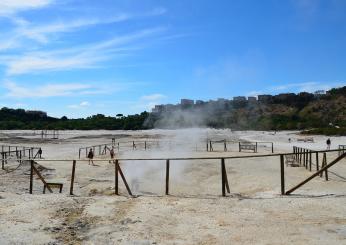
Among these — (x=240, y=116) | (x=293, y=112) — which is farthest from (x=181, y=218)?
(x=293, y=112)

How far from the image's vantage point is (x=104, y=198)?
42.4ft

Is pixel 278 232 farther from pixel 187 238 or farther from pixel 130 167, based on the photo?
pixel 130 167

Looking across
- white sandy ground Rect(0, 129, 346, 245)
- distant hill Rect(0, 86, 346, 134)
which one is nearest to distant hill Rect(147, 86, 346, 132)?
distant hill Rect(0, 86, 346, 134)

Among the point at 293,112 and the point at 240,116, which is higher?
the point at 293,112

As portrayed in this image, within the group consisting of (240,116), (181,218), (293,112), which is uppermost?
(293,112)

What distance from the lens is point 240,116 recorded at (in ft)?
210

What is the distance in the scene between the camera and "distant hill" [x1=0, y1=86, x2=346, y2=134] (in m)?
38.3

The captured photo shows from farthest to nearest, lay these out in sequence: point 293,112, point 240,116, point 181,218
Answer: point 293,112 → point 240,116 → point 181,218

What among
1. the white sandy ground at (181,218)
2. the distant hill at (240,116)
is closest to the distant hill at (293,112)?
the distant hill at (240,116)

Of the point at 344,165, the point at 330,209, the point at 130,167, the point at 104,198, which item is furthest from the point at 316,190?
the point at 130,167

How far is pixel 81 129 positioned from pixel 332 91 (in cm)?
7923

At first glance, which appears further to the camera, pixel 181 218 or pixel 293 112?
pixel 293 112

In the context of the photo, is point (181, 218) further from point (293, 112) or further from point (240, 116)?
point (293, 112)

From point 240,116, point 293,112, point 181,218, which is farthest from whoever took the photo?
point 293,112
